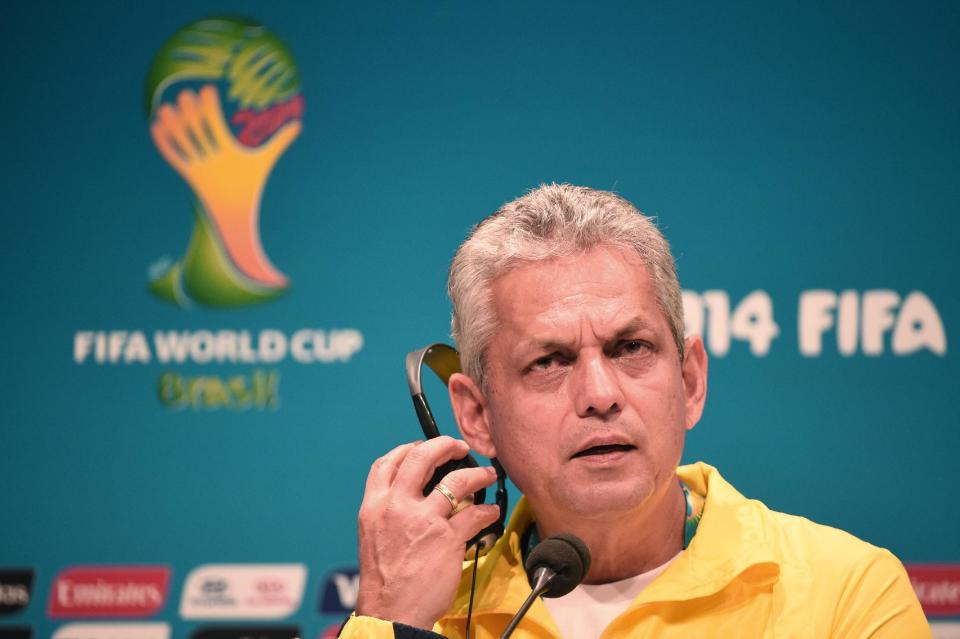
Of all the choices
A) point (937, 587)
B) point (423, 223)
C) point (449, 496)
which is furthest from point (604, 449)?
point (937, 587)

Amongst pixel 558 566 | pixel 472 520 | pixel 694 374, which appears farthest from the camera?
pixel 694 374

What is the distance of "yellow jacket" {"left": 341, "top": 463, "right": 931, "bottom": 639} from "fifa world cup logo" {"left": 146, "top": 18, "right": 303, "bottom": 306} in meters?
1.46

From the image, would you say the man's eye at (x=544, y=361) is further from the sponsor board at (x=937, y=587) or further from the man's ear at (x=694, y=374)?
the sponsor board at (x=937, y=587)

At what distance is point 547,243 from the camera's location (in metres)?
1.60

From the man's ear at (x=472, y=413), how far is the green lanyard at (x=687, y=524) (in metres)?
0.19

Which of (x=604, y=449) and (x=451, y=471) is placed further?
(x=451, y=471)

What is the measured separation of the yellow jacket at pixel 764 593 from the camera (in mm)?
1460

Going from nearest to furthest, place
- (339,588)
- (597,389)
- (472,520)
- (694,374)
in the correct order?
1. (597,389)
2. (472,520)
3. (694,374)
4. (339,588)

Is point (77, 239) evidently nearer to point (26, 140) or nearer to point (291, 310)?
point (26, 140)

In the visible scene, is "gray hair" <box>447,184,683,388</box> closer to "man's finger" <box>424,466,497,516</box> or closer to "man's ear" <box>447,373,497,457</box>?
"man's ear" <box>447,373,497,457</box>

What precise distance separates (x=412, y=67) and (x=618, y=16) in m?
0.59

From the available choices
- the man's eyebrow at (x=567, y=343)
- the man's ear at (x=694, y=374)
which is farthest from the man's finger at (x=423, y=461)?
the man's ear at (x=694, y=374)

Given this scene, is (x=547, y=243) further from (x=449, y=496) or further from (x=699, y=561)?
(x=699, y=561)

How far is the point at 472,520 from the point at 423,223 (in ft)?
4.09
